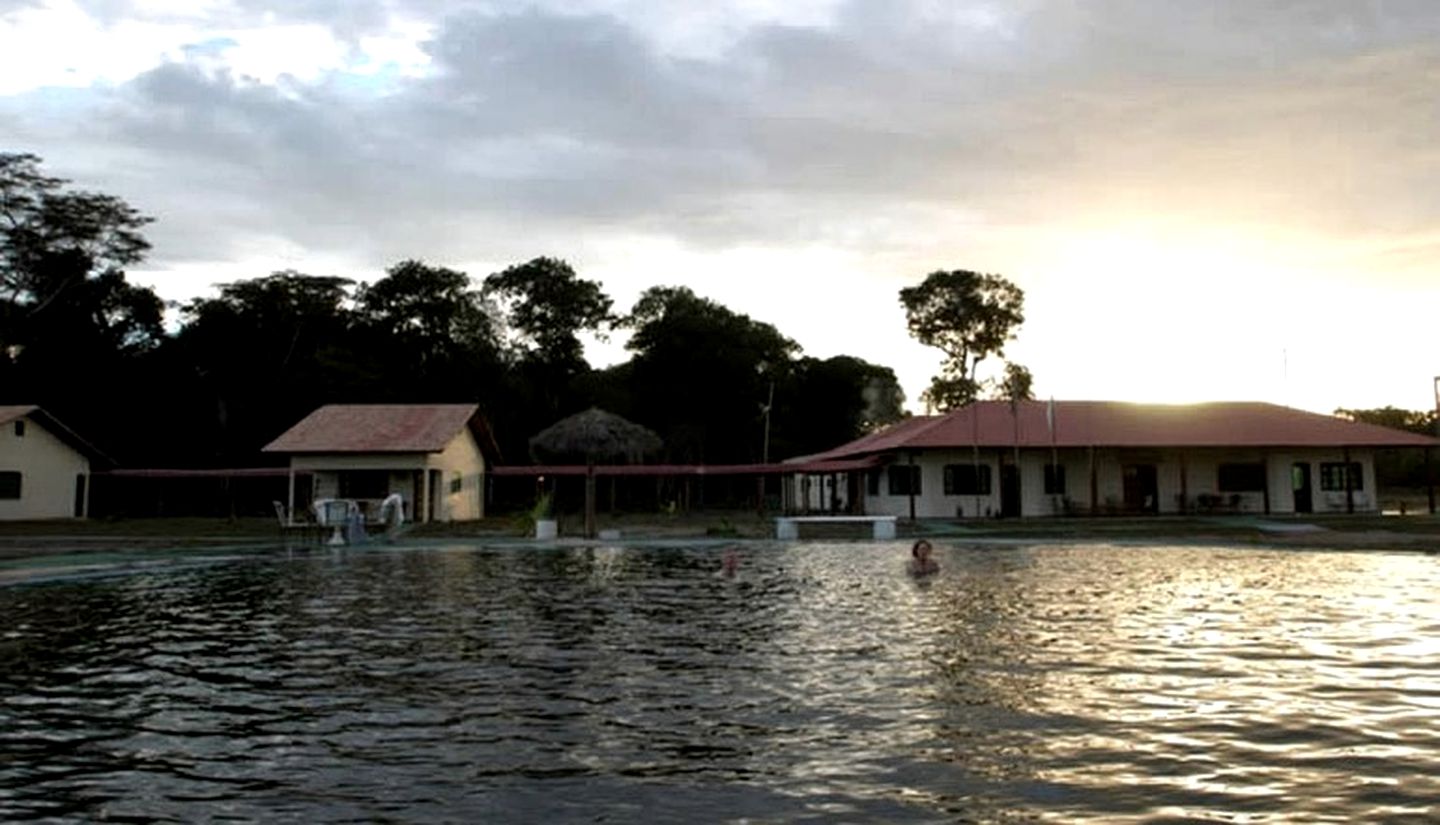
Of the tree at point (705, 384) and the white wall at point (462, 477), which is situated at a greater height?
the tree at point (705, 384)

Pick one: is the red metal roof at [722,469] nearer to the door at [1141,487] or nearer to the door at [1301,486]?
the door at [1141,487]

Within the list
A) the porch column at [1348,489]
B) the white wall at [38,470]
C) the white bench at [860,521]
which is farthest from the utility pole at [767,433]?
the white wall at [38,470]

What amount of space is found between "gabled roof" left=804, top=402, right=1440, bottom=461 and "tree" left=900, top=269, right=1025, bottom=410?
80.6 ft

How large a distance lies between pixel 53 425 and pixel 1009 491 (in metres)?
42.3

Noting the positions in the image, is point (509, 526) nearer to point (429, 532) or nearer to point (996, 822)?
point (429, 532)

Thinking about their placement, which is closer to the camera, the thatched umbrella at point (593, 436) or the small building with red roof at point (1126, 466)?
the small building with red roof at point (1126, 466)

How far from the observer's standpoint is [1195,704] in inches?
392

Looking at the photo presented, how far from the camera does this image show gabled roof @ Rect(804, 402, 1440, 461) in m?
46.1

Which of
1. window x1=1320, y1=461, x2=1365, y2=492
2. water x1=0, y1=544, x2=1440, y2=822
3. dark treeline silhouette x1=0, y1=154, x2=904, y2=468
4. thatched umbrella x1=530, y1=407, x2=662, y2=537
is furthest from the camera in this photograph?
dark treeline silhouette x1=0, y1=154, x2=904, y2=468

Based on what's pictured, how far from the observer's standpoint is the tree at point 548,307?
7675 centimetres

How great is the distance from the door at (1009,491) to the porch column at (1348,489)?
13.2m

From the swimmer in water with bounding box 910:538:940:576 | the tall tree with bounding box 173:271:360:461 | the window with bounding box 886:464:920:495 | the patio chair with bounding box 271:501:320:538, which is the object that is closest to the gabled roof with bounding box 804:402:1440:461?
the window with bounding box 886:464:920:495

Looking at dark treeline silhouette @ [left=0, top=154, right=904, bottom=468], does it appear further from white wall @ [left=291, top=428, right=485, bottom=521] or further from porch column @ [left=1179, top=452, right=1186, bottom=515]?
porch column @ [left=1179, top=452, right=1186, bottom=515]

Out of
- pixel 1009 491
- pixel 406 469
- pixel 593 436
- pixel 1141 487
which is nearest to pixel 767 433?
pixel 593 436
